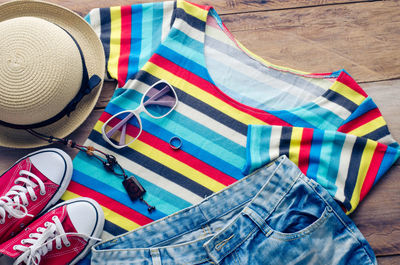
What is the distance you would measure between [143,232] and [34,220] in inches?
12.1

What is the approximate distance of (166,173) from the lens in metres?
0.77

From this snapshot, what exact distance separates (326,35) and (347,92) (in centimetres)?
21

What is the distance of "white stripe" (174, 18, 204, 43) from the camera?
81 cm

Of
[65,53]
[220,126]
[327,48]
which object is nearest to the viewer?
[65,53]

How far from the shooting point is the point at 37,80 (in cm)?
65

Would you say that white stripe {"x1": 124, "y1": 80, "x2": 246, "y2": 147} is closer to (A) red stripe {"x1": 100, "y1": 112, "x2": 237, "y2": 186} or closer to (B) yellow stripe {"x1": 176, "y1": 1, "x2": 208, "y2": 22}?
(A) red stripe {"x1": 100, "y1": 112, "x2": 237, "y2": 186}

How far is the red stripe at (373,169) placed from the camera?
0.76 m

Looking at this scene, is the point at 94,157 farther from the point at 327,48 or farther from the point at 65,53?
the point at 327,48

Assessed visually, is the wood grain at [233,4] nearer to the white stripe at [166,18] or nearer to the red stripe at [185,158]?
the white stripe at [166,18]

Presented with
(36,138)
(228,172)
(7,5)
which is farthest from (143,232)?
(7,5)

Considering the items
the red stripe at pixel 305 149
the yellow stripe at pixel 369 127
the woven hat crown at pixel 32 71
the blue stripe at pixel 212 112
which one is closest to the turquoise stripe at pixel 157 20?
the blue stripe at pixel 212 112

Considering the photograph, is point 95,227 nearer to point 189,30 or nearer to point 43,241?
point 43,241

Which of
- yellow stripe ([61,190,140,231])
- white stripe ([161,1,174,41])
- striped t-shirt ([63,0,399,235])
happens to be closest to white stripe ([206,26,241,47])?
striped t-shirt ([63,0,399,235])

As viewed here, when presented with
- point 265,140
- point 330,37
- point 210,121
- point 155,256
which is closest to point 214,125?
point 210,121
